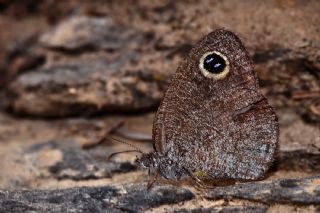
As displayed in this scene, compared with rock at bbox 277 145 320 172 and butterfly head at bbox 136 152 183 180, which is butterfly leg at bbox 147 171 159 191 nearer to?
butterfly head at bbox 136 152 183 180

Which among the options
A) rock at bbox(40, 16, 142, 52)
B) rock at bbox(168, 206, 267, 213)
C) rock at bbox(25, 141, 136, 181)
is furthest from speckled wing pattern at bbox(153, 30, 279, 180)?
rock at bbox(40, 16, 142, 52)

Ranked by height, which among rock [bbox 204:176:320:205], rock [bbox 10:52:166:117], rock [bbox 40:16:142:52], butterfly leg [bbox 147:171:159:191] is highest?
rock [bbox 40:16:142:52]

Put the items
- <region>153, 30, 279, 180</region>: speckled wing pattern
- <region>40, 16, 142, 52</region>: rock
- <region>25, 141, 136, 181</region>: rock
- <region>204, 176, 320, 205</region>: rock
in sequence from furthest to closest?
1. <region>40, 16, 142, 52</region>: rock
2. <region>25, 141, 136, 181</region>: rock
3. <region>153, 30, 279, 180</region>: speckled wing pattern
4. <region>204, 176, 320, 205</region>: rock

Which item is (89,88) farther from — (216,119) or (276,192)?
(276,192)

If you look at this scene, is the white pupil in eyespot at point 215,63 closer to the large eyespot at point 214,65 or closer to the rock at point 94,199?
the large eyespot at point 214,65

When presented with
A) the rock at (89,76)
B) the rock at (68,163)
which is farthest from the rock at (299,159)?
the rock at (89,76)

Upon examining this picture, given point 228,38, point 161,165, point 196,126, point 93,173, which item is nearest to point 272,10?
point 228,38

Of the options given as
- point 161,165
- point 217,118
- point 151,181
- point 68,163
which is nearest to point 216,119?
point 217,118
